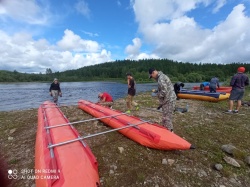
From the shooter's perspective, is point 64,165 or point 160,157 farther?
point 160,157

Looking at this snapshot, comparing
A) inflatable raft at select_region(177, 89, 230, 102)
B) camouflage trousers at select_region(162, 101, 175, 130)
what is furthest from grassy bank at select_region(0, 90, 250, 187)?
inflatable raft at select_region(177, 89, 230, 102)

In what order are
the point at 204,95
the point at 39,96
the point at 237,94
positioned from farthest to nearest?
the point at 39,96 → the point at 204,95 → the point at 237,94

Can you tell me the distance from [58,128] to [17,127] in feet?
12.7

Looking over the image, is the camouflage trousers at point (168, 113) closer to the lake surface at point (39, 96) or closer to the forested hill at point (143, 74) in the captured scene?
the lake surface at point (39, 96)

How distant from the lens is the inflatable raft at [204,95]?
14752mm

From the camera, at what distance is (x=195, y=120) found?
899cm

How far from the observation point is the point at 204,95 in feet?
51.2

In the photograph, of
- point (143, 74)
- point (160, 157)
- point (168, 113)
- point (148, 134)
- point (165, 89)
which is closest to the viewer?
point (160, 157)

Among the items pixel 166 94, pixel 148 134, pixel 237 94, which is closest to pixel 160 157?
pixel 148 134

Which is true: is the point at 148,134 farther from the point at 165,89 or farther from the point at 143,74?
the point at 143,74

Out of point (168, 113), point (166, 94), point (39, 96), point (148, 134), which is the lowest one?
Answer: point (39, 96)

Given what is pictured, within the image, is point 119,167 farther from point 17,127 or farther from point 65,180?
point 17,127

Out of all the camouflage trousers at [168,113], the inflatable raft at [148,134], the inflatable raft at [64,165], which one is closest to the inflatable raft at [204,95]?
the camouflage trousers at [168,113]

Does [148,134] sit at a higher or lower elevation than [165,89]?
lower
